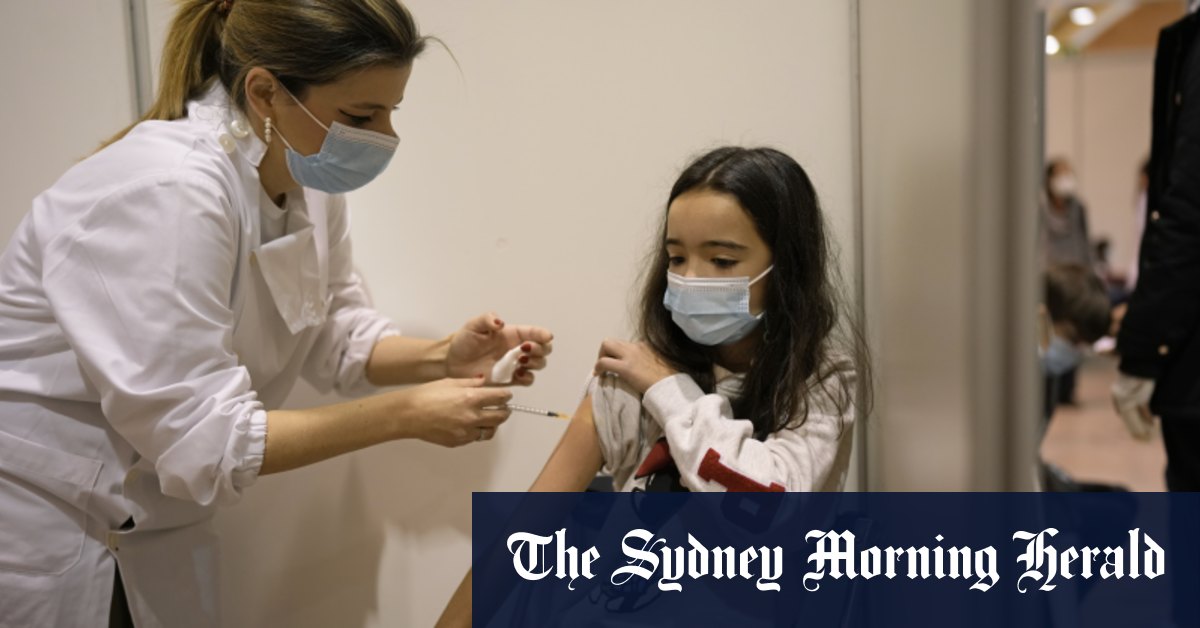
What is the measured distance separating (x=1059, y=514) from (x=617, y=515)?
713mm

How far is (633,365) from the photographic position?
58.1 inches

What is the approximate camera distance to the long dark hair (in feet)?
4.73

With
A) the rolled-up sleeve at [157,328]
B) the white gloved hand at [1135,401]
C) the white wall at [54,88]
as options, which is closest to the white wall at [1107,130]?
the white gloved hand at [1135,401]

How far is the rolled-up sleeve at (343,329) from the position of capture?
1.83m

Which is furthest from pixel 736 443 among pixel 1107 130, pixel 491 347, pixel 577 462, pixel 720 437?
pixel 1107 130

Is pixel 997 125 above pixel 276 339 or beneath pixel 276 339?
above

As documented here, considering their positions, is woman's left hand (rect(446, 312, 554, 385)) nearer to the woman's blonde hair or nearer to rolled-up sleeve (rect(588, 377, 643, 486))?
rolled-up sleeve (rect(588, 377, 643, 486))

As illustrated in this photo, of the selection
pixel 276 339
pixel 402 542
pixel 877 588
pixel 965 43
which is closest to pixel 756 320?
pixel 877 588

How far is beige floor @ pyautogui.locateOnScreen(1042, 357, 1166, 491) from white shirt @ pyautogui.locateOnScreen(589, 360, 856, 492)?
240 centimetres

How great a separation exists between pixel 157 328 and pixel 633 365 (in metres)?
0.70

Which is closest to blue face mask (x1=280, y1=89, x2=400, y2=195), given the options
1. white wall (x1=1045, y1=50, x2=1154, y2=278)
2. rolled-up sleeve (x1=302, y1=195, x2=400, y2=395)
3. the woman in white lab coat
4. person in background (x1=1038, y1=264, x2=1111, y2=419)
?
the woman in white lab coat

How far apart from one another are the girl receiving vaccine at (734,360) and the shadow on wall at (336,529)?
0.51m

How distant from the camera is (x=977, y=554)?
107 cm

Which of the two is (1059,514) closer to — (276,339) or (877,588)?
(877,588)
